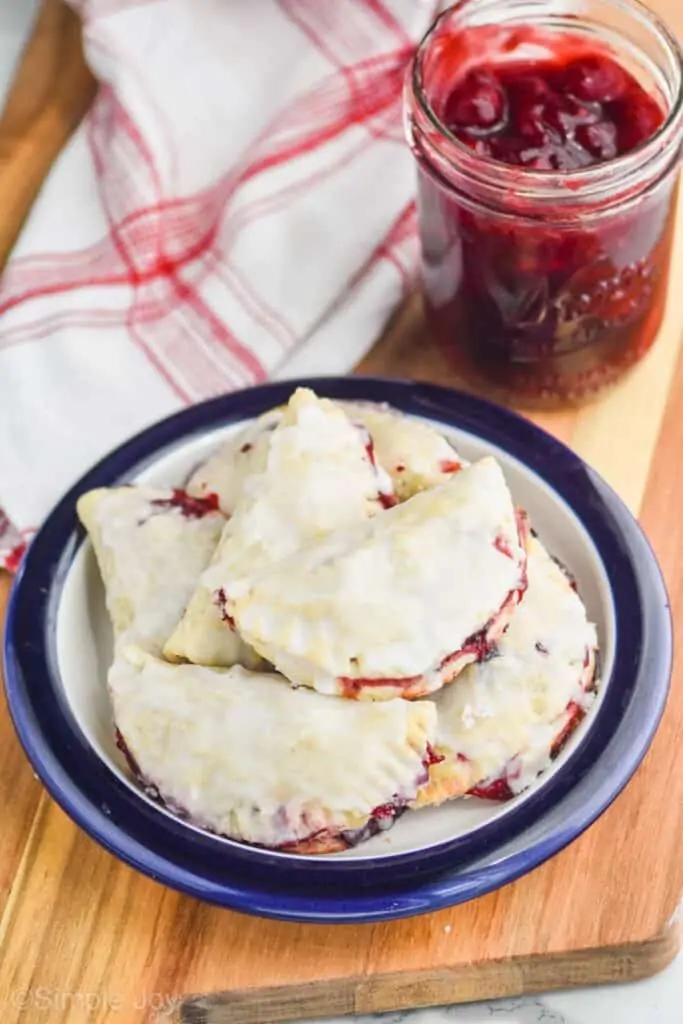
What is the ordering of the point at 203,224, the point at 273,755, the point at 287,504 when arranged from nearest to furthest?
1. the point at 273,755
2. the point at 287,504
3. the point at 203,224

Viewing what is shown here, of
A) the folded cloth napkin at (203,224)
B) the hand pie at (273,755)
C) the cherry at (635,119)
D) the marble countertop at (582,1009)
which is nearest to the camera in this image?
the hand pie at (273,755)

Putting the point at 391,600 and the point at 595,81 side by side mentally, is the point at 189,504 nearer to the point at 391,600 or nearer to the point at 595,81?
the point at 391,600

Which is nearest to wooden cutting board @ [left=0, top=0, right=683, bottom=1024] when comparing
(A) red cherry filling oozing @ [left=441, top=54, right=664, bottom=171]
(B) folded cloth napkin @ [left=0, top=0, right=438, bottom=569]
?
(B) folded cloth napkin @ [left=0, top=0, right=438, bottom=569]

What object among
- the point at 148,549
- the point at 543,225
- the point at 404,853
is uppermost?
the point at 543,225

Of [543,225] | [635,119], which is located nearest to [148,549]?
[543,225]

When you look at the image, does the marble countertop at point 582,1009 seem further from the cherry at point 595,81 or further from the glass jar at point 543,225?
the cherry at point 595,81

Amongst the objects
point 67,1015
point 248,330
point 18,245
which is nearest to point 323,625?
point 67,1015

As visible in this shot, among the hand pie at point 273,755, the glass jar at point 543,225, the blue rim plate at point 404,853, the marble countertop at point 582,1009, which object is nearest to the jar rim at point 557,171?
the glass jar at point 543,225
